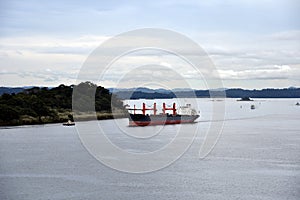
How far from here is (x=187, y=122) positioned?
1594 inches

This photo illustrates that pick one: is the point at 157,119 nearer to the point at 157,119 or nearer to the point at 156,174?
the point at 157,119

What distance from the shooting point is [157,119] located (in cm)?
3906

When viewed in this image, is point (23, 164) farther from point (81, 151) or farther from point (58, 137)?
point (58, 137)

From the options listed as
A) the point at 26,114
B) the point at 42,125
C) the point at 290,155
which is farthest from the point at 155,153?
the point at 26,114

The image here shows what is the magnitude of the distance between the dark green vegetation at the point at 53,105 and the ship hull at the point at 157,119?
5823mm

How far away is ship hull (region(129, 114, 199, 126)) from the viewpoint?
37250 millimetres

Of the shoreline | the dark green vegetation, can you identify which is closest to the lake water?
the shoreline

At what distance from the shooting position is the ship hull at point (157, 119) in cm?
3725

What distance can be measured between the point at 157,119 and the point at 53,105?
9.48m

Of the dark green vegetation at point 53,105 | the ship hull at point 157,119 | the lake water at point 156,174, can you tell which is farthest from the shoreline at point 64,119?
the lake water at point 156,174

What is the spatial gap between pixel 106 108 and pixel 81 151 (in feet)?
86.7

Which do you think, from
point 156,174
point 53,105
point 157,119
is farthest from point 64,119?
point 156,174

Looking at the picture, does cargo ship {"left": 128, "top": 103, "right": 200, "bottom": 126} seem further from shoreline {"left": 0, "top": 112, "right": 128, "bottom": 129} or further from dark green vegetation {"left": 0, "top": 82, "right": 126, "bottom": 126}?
dark green vegetation {"left": 0, "top": 82, "right": 126, "bottom": 126}

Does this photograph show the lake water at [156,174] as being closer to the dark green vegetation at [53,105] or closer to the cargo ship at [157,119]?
the dark green vegetation at [53,105]
